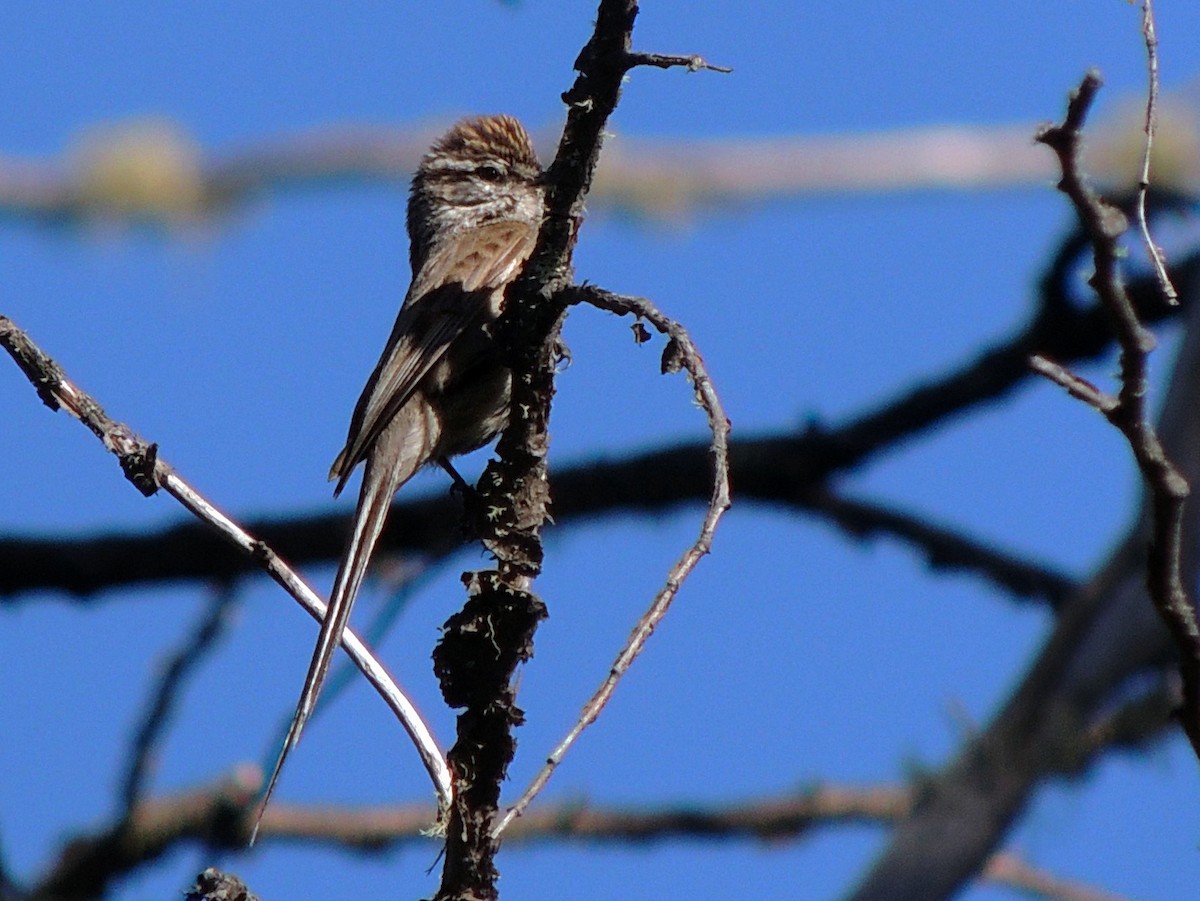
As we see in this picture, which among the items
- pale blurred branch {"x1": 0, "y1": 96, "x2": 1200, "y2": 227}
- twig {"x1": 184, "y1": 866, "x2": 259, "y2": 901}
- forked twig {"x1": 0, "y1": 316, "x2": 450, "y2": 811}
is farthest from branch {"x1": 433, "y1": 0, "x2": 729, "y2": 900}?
pale blurred branch {"x1": 0, "y1": 96, "x2": 1200, "y2": 227}

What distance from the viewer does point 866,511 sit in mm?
9055

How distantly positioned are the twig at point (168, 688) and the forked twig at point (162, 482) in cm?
78

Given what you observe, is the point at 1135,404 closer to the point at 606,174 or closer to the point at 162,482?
the point at 162,482

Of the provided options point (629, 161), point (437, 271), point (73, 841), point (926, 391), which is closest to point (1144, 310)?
point (926, 391)

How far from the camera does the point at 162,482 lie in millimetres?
3051

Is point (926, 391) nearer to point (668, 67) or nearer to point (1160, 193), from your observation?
point (1160, 193)

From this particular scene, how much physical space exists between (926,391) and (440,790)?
6.43m

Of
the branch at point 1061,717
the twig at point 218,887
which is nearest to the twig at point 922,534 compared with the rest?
the branch at point 1061,717

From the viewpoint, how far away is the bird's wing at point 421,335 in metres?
4.64

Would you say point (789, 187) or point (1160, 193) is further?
Answer: point (789, 187)

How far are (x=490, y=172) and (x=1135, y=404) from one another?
4.27m

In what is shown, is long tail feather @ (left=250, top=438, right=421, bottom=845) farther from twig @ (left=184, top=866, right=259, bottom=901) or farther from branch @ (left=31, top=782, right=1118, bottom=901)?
branch @ (left=31, top=782, right=1118, bottom=901)

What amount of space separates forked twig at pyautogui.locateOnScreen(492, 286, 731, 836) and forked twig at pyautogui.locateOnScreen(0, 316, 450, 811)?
0.91 feet

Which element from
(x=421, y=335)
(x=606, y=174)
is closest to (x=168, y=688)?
(x=421, y=335)
